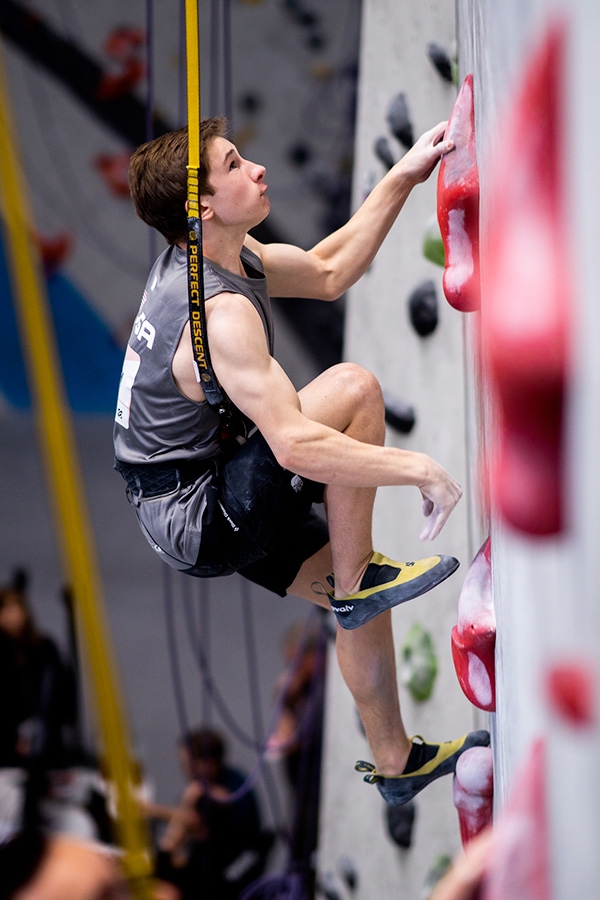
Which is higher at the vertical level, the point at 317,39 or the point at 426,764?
the point at 317,39

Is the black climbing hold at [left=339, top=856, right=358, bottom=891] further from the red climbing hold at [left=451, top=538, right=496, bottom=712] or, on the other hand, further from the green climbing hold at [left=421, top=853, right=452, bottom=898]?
the red climbing hold at [left=451, top=538, right=496, bottom=712]

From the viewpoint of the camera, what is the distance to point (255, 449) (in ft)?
5.94

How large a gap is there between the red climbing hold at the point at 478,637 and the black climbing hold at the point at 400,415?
1092mm

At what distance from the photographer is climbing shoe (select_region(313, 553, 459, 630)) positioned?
175 centimetres

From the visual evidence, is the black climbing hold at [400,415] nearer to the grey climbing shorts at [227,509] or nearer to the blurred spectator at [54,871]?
the grey climbing shorts at [227,509]

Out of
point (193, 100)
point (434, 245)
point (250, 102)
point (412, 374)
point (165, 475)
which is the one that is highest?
point (250, 102)

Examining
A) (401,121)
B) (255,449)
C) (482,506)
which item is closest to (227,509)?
(255,449)

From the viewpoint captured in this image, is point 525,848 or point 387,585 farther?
point 387,585

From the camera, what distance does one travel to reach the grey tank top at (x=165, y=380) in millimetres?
1784

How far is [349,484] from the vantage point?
5.43ft

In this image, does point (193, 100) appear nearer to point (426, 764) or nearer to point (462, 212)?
point (462, 212)

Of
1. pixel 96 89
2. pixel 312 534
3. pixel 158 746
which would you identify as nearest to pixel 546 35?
pixel 312 534

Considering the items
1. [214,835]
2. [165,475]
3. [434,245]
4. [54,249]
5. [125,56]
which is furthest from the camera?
[54,249]

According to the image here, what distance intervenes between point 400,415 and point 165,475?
3.51 feet
